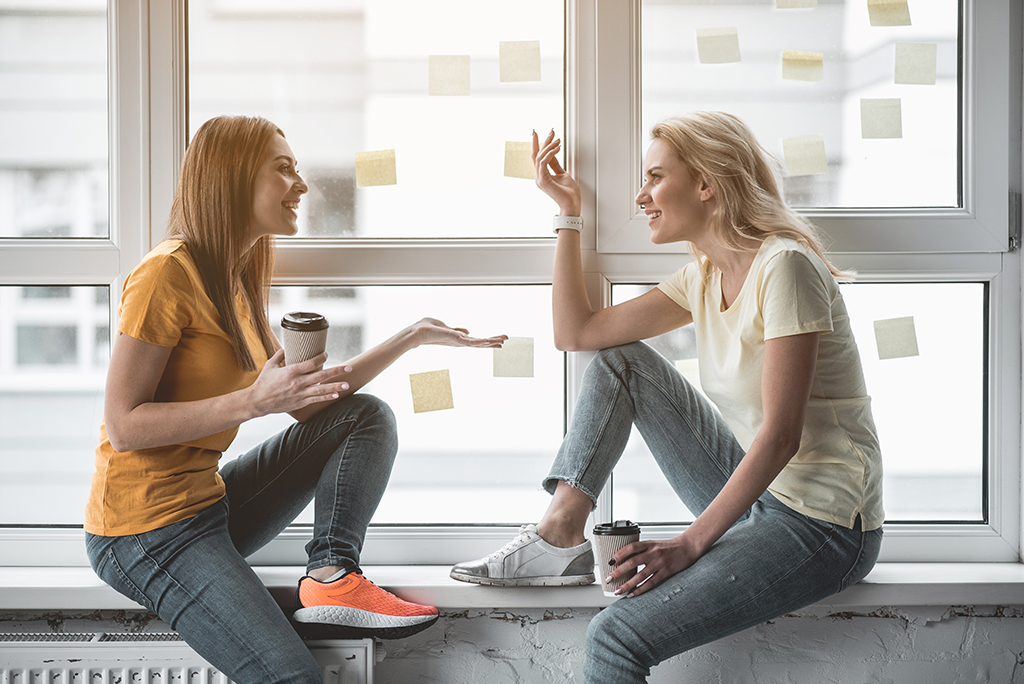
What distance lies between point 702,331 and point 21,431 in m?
1.46

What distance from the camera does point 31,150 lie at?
1.55 meters

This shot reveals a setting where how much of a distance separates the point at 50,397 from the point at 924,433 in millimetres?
1916

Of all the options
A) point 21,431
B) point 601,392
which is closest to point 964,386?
point 601,392

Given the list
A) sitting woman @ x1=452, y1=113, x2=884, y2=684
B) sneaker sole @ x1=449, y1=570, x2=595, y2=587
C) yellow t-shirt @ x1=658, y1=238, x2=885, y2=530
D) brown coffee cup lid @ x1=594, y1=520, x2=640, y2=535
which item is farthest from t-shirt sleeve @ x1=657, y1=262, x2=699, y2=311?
sneaker sole @ x1=449, y1=570, x2=595, y2=587

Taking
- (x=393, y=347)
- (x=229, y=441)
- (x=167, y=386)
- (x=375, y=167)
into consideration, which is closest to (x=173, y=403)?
(x=167, y=386)

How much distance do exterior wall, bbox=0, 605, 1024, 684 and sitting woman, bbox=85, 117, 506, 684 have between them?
6.5 inches

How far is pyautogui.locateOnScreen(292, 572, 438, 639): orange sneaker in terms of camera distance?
4.10 ft

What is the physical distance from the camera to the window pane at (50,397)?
1.55 m

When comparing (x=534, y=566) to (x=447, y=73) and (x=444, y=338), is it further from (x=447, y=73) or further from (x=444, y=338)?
(x=447, y=73)

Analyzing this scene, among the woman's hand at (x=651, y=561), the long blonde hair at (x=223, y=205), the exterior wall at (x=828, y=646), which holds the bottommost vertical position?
the exterior wall at (x=828, y=646)

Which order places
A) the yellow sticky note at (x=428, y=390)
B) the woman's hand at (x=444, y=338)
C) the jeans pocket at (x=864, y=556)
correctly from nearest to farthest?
the jeans pocket at (x=864, y=556) < the woman's hand at (x=444, y=338) < the yellow sticky note at (x=428, y=390)

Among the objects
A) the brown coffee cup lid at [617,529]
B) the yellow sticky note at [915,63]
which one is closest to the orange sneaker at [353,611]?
the brown coffee cup lid at [617,529]

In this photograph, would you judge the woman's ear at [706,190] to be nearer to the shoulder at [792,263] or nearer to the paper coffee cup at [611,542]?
the shoulder at [792,263]

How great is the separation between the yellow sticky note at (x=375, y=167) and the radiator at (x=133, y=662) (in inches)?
36.2
